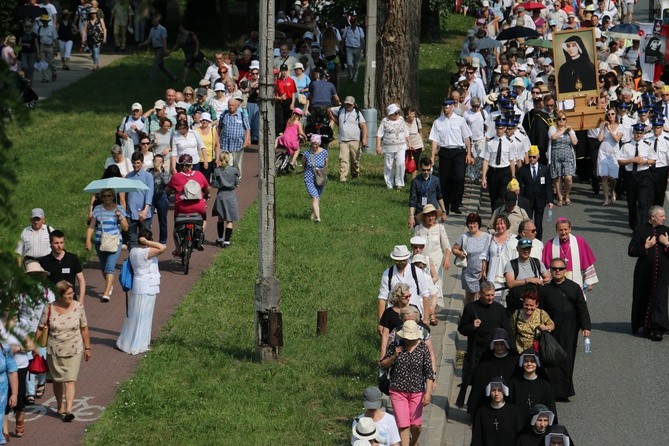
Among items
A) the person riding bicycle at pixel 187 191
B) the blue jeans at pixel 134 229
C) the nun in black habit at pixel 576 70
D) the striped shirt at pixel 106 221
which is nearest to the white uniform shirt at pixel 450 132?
the nun in black habit at pixel 576 70

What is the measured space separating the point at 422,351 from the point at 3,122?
7316mm

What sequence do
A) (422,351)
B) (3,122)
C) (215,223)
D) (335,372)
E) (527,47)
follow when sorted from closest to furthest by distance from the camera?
1. (3,122)
2. (422,351)
3. (335,372)
4. (215,223)
5. (527,47)

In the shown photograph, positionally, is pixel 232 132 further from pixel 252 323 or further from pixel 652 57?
pixel 652 57

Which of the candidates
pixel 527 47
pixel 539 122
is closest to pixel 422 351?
pixel 539 122

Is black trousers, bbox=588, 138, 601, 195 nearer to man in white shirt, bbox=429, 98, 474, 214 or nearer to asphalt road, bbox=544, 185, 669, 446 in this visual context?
man in white shirt, bbox=429, 98, 474, 214

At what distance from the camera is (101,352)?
17953 millimetres

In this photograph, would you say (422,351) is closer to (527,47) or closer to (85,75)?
(527,47)

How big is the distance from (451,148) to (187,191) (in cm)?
586

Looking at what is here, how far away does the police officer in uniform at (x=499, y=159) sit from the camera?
2427cm

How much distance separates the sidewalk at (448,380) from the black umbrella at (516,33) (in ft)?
52.8

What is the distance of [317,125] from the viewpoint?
28.4m

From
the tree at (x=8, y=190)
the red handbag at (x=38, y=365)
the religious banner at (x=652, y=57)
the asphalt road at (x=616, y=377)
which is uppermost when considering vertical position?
the tree at (x=8, y=190)

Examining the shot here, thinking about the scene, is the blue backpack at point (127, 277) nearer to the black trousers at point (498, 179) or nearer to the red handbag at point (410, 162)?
the black trousers at point (498, 179)

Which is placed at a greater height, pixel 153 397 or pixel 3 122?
pixel 3 122
